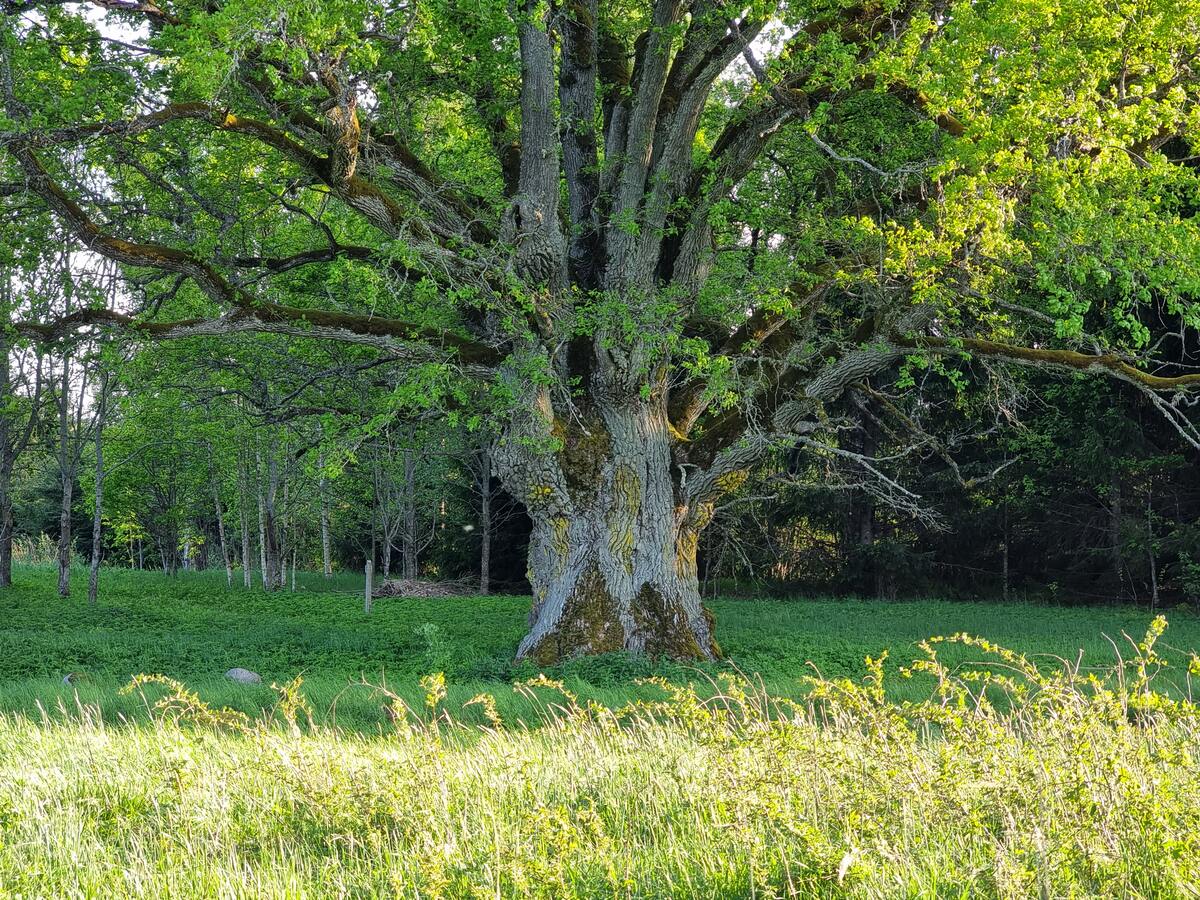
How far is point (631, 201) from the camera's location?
12.7 meters

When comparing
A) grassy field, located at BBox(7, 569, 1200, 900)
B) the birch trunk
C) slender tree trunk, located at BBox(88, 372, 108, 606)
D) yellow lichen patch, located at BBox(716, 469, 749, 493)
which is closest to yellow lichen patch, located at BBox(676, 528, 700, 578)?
yellow lichen patch, located at BBox(716, 469, 749, 493)

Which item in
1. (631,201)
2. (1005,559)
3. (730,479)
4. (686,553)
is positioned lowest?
(1005,559)

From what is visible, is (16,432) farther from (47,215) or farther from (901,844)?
(901,844)

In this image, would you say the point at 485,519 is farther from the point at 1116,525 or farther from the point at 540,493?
the point at 1116,525

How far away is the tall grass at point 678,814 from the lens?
153 inches

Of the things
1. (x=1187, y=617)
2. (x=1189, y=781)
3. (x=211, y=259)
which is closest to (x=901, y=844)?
(x=1189, y=781)

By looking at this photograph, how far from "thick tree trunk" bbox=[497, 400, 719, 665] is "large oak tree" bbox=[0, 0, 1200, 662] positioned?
42 millimetres

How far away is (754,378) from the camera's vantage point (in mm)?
12406

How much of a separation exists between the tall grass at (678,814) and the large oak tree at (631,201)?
5335 millimetres

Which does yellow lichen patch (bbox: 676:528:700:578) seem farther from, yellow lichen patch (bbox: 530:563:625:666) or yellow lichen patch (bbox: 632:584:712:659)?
yellow lichen patch (bbox: 530:563:625:666)

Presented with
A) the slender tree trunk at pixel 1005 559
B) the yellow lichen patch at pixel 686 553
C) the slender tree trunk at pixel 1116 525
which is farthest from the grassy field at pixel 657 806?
the slender tree trunk at pixel 1005 559

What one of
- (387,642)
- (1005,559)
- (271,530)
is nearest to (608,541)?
(387,642)

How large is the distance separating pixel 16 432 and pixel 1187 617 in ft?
88.3

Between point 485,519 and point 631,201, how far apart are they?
1657 cm
